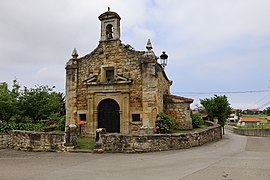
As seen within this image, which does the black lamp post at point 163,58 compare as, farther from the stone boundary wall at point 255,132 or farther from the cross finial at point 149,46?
the stone boundary wall at point 255,132

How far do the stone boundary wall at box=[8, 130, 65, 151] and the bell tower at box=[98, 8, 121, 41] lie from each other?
311 inches

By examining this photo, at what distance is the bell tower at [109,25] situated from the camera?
16.8m

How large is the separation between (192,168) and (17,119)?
Result: 16.8 metres

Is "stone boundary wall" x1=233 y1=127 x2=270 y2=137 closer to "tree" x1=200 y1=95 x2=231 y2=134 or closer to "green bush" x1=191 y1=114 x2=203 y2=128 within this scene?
"tree" x1=200 y1=95 x2=231 y2=134

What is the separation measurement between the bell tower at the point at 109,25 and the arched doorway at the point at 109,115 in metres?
4.53

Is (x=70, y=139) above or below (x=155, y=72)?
below

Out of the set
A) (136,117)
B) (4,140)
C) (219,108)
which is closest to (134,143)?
(136,117)

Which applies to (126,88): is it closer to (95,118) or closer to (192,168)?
(95,118)

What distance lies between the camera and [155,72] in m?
15.3

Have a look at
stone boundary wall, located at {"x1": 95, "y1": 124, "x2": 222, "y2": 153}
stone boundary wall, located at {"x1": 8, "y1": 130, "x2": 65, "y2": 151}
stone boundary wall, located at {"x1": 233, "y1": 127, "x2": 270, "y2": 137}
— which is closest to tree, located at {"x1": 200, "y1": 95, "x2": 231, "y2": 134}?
stone boundary wall, located at {"x1": 233, "y1": 127, "x2": 270, "y2": 137}

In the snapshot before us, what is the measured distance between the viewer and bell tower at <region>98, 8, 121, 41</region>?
1680cm

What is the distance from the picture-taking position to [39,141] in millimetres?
12445

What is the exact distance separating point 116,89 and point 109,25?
4.74m

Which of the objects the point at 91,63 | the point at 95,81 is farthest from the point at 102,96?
the point at 91,63
